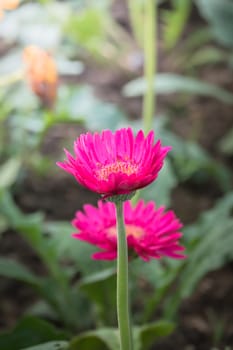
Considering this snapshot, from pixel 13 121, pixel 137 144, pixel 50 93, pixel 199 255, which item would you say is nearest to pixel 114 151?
pixel 137 144

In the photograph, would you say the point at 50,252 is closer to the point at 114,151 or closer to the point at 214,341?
the point at 214,341

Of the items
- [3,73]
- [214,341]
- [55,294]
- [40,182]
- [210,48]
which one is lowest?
[214,341]

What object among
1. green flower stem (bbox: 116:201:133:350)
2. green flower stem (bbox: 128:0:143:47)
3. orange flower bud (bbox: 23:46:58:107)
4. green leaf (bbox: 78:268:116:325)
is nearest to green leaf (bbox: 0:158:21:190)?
orange flower bud (bbox: 23:46:58:107)

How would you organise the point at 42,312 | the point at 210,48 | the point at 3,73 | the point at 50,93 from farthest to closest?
the point at 210,48, the point at 3,73, the point at 50,93, the point at 42,312

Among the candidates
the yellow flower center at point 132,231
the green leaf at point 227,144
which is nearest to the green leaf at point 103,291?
the yellow flower center at point 132,231

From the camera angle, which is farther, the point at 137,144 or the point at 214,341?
the point at 214,341

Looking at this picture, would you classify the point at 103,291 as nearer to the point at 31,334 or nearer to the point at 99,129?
the point at 31,334

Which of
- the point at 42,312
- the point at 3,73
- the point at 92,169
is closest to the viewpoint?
the point at 92,169

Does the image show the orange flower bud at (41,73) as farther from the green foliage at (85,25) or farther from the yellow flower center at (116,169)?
the yellow flower center at (116,169)

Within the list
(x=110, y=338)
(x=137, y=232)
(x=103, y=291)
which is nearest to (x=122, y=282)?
(x=137, y=232)
